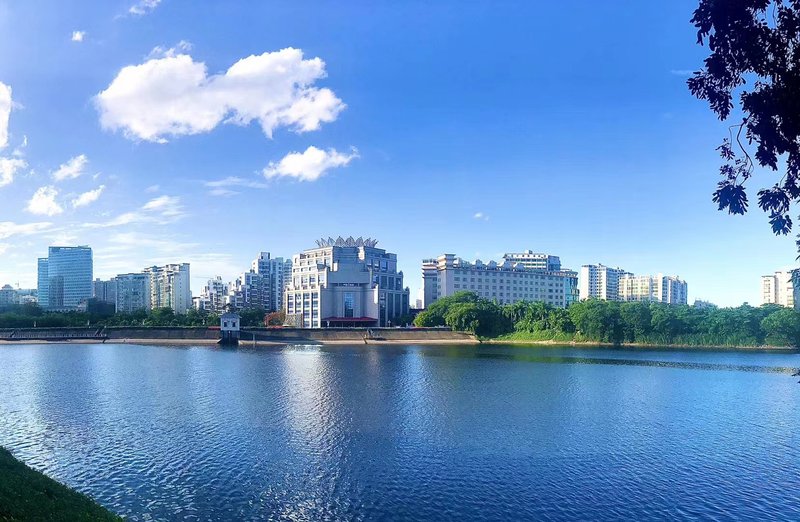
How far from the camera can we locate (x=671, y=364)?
61.9 metres

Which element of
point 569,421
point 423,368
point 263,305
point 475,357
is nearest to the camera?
point 569,421

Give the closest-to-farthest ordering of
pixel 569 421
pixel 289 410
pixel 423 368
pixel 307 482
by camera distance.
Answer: pixel 307 482, pixel 569 421, pixel 289 410, pixel 423 368

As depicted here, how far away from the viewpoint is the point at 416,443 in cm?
2642

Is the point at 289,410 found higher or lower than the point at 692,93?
lower

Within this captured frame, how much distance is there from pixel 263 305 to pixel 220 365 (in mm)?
130672

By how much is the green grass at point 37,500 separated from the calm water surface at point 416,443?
83.6 inches

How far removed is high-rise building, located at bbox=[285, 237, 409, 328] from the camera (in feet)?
430

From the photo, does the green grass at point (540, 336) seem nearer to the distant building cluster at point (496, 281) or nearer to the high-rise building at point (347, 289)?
the high-rise building at point (347, 289)

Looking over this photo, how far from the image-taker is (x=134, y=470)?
22172 millimetres

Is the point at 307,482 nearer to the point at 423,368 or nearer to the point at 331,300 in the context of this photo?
the point at 423,368

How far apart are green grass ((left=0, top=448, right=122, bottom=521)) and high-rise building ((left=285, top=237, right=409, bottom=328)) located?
364 feet

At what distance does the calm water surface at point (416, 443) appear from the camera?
19125mm

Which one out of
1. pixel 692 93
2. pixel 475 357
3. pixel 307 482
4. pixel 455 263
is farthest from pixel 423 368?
pixel 455 263

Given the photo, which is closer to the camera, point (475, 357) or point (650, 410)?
point (650, 410)
